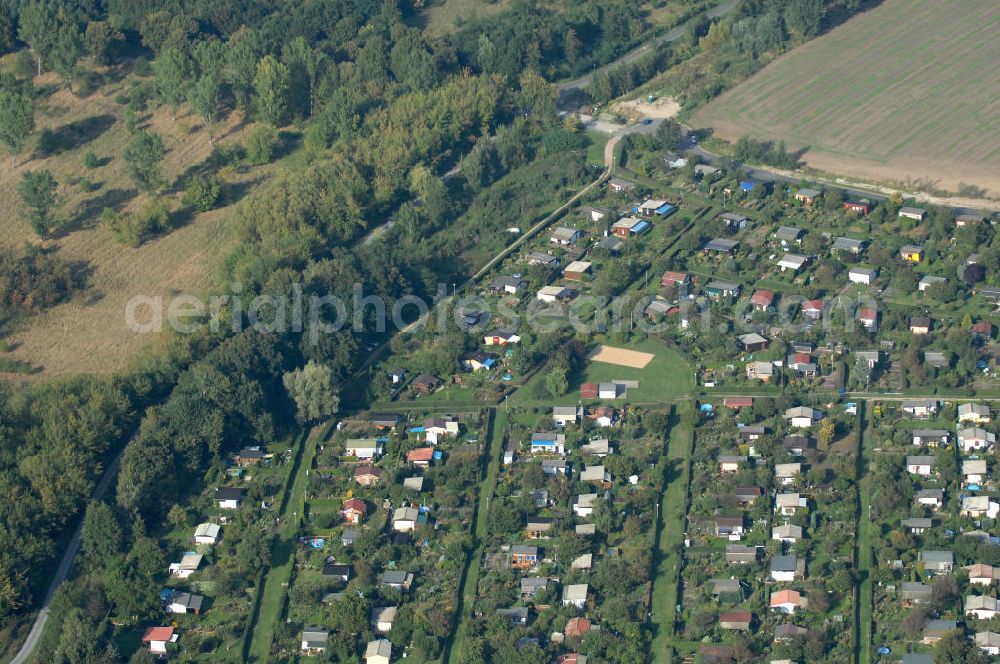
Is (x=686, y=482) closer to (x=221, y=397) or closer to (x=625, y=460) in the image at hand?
(x=625, y=460)

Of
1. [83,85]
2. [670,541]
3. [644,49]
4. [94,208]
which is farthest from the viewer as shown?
[644,49]

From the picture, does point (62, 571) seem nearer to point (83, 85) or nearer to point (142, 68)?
point (83, 85)

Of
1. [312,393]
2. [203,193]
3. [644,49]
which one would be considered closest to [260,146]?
[203,193]

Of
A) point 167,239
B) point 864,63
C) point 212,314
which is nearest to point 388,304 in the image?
point 212,314

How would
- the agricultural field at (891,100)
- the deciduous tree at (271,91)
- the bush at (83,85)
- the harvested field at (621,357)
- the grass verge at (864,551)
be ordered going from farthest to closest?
the bush at (83,85), the deciduous tree at (271,91), the agricultural field at (891,100), the harvested field at (621,357), the grass verge at (864,551)

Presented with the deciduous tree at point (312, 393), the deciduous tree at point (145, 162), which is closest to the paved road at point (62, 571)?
the deciduous tree at point (312, 393)

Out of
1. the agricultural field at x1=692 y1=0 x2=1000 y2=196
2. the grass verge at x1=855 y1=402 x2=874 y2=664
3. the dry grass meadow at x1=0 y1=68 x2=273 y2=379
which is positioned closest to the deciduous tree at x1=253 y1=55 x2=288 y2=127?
the dry grass meadow at x1=0 y1=68 x2=273 y2=379

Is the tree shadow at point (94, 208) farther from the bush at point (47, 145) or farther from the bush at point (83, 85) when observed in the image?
the bush at point (83, 85)
